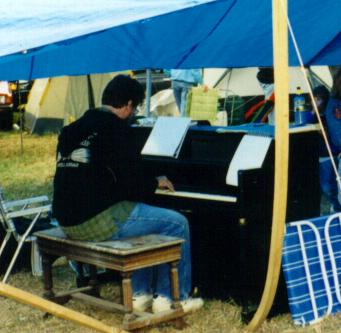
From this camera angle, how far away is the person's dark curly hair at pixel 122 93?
5000 mm

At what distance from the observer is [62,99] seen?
1538 cm

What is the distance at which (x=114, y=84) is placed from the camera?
506 centimetres

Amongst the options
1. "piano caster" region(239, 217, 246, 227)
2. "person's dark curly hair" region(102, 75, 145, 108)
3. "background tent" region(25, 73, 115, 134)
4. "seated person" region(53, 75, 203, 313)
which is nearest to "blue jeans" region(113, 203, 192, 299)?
"seated person" region(53, 75, 203, 313)

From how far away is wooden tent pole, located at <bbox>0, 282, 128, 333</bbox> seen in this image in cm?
421

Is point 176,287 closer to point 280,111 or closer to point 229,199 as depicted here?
point 229,199

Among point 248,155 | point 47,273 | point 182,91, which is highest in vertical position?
point 248,155

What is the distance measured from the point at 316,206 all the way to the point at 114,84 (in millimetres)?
1606

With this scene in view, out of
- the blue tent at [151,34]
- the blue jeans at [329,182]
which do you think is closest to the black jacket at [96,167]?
the blue tent at [151,34]

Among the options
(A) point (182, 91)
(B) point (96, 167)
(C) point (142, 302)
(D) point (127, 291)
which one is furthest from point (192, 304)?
(A) point (182, 91)

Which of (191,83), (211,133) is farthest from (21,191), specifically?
(211,133)

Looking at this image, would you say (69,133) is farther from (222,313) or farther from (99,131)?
(222,313)

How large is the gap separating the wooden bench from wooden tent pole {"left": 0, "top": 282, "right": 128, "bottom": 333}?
0.93 ft

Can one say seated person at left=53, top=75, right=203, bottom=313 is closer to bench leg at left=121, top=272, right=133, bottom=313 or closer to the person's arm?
the person's arm

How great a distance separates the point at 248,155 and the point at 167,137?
848 millimetres
